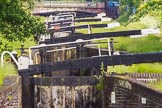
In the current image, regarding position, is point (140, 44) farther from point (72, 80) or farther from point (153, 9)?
point (153, 9)

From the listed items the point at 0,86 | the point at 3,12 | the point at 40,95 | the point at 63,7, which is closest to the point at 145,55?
the point at 40,95

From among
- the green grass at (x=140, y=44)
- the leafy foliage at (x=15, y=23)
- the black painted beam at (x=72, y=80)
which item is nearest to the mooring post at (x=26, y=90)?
the black painted beam at (x=72, y=80)

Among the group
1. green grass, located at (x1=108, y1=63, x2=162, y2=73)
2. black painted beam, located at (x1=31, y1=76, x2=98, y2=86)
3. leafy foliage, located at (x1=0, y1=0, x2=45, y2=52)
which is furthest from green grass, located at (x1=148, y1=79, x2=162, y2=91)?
leafy foliage, located at (x1=0, y1=0, x2=45, y2=52)

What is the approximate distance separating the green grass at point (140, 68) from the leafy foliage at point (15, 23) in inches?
96.7

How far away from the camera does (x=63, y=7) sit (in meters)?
68.6

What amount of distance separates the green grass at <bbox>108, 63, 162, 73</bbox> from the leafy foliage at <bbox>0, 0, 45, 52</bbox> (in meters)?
2.46

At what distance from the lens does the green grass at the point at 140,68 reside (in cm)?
1329

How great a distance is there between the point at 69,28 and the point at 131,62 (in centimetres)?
1305

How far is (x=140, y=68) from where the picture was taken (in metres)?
13.7

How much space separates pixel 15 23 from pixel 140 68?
11.9ft

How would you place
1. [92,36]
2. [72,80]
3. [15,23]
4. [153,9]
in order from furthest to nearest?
[153,9], [92,36], [15,23], [72,80]

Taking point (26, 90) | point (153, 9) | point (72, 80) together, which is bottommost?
point (26, 90)

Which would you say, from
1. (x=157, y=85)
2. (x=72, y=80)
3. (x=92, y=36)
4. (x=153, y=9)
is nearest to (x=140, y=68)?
(x=72, y=80)

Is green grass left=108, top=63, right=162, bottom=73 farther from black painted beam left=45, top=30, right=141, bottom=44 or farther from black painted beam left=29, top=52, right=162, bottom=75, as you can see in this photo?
black painted beam left=45, top=30, right=141, bottom=44
